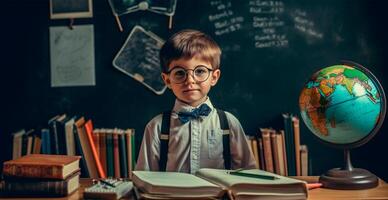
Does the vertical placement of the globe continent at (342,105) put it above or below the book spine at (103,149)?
above

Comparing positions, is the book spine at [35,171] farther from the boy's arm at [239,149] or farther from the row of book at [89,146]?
the row of book at [89,146]

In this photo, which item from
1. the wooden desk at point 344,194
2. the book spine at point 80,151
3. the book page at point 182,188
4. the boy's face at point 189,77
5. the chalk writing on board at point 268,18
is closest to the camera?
the book page at point 182,188

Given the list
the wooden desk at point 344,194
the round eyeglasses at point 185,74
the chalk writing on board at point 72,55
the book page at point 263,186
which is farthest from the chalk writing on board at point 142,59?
the book page at point 263,186

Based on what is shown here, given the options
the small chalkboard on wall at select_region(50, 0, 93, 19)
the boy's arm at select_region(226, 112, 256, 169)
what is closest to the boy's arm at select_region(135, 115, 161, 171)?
the boy's arm at select_region(226, 112, 256, 169)

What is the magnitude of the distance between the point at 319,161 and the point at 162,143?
1735mm

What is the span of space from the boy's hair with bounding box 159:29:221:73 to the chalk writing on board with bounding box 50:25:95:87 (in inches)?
60.2

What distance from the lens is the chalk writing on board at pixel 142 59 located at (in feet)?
11.3

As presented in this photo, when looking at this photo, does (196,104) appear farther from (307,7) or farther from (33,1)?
(33,1)

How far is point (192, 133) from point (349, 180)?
1.87ft

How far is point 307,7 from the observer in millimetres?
3426

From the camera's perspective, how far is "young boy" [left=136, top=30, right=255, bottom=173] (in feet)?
6.51

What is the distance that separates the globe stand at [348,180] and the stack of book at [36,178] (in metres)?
0.88

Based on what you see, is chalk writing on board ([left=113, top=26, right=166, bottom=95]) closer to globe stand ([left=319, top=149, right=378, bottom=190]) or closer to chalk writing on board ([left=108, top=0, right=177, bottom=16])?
chalk writing on board ([left=108, top=0, right=177, bottom=16])

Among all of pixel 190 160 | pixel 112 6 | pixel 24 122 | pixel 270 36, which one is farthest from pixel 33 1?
pixel 190 160
